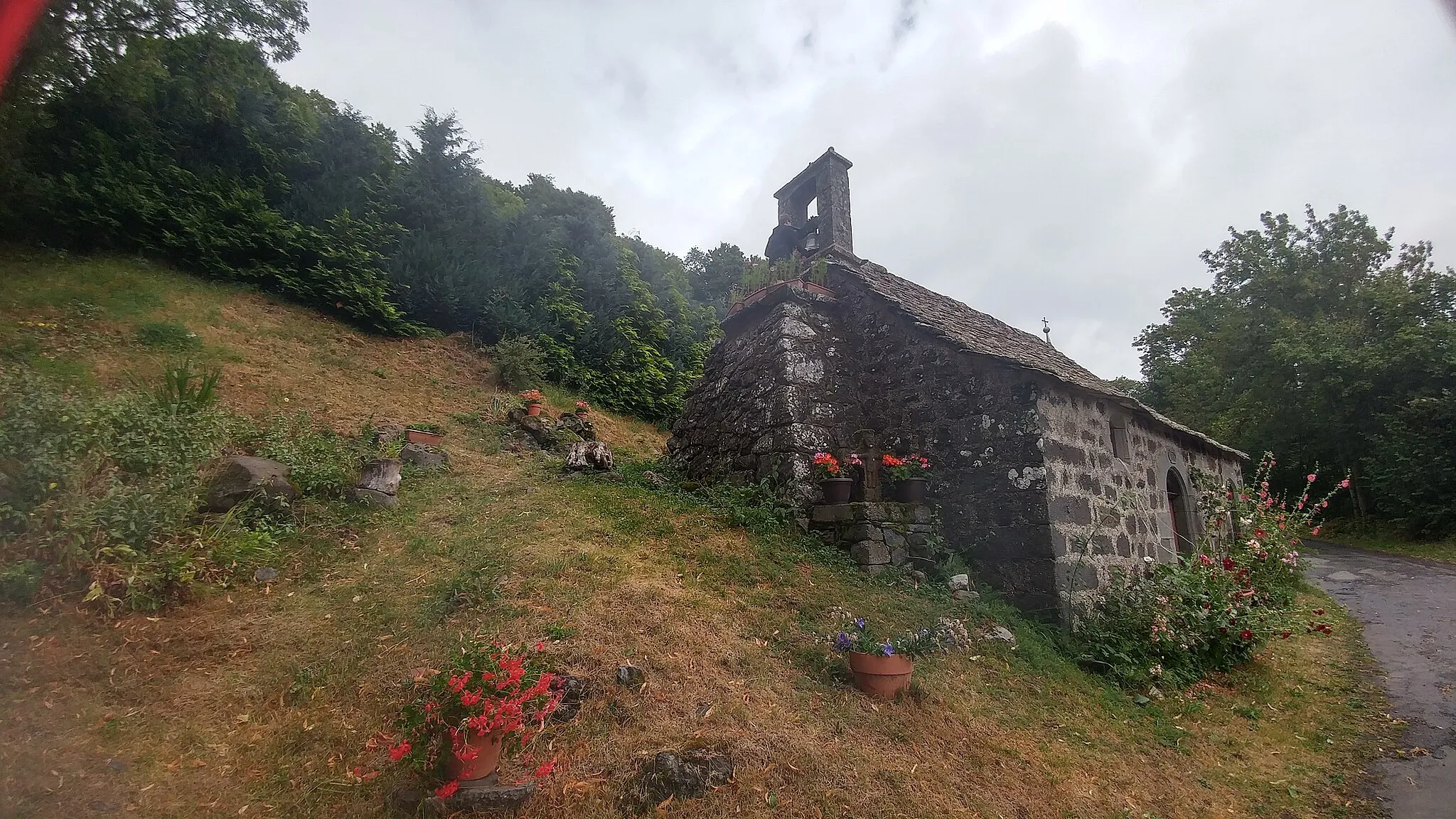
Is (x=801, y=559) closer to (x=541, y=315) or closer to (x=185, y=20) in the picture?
(x=541, y=315)

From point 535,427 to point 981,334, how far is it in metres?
7.97

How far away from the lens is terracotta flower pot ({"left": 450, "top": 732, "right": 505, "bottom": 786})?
317 centimetres

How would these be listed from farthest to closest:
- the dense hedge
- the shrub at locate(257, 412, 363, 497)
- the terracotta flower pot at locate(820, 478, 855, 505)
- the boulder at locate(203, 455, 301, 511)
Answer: the dense hedge
the terracotta flower pot at locate(820, 478, 855, 505)
the shrub at locate(257, 412, 363, 497)
the boulder at locate(203, 455, 301, 511)

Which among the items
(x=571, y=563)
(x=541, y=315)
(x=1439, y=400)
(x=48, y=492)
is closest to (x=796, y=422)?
(x=571, y=563)

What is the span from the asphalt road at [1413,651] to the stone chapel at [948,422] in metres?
2.59

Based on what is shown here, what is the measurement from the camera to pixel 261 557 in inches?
218

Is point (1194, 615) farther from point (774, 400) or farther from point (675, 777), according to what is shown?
point (675, 777)

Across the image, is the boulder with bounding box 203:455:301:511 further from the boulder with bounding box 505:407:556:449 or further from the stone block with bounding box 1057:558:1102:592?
the stone block with bounding box 1057:558:1102:592

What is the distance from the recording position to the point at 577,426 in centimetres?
1235

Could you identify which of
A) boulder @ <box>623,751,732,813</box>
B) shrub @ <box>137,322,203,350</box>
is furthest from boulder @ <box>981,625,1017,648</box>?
shrub @ <box>137,322,203,350</box>

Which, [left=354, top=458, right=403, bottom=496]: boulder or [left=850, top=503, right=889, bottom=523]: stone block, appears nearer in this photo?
[left=354, top=458, right=403, bottom=496]: boulder

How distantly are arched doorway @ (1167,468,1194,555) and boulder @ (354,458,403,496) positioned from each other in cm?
1196

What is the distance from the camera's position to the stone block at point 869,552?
7297mm

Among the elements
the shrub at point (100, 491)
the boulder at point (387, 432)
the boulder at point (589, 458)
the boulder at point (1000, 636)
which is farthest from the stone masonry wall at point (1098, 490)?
the boulder at point (387, 432)
